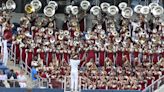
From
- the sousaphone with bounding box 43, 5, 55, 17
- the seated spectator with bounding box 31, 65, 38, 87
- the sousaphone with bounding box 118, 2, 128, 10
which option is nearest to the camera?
the seated spectator with bounding box 31, 65, 38, 87

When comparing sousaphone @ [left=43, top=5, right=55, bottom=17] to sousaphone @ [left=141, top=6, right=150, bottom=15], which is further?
sousaphone @ [left=141, top=6, right=150, bottom=15]

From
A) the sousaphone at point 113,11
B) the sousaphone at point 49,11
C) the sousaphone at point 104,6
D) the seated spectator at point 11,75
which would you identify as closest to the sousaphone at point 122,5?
the sousaphone at point 104,6

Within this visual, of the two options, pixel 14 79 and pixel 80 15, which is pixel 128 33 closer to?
pixel 80 15

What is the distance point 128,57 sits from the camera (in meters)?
32.9

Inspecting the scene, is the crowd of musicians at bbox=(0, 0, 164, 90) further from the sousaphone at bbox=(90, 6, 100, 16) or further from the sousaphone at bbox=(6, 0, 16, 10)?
the sousaphone at bbox=(6, 0, 16, 10)

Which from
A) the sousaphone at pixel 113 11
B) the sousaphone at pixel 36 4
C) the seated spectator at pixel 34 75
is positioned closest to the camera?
the seated spectator at pixel 34 75

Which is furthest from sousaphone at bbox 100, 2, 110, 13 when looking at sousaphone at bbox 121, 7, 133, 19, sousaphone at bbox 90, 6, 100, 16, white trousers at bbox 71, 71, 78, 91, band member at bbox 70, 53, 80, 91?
white trousers at bbox 71, 71, 78, 91

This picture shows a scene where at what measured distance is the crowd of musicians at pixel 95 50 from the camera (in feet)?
103

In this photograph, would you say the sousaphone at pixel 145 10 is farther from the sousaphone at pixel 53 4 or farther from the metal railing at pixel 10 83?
the metal railing at pixel 10 83

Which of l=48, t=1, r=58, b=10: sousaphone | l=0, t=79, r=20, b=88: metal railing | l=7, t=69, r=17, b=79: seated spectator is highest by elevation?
l=48, t=1, r=58, b=10: sousaphone

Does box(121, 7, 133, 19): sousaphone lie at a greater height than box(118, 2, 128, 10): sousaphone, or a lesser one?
lesser

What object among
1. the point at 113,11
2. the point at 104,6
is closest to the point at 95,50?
the point at 113,11

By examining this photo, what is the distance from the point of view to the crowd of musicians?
103 ft

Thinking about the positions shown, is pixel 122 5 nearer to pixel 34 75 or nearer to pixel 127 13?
pixel 127 13
